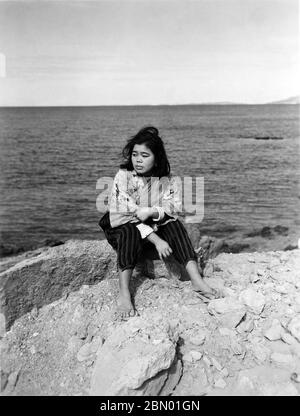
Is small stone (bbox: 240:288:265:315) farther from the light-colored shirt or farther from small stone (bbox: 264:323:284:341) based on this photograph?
the light-colored shirt

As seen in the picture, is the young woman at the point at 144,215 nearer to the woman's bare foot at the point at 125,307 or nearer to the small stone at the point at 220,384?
the woman's bare foot at the point at 125,307

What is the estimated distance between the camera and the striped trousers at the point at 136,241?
3583 millimetres

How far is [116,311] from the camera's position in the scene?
353cm

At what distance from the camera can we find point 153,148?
12.7 ft

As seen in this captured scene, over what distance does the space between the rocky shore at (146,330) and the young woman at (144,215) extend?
224mm

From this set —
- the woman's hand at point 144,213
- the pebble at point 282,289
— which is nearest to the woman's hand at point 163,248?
the woman's hand at point 144,213

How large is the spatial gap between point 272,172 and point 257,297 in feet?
58.0

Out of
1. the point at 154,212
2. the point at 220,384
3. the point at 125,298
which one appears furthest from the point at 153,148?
the point at 220,384

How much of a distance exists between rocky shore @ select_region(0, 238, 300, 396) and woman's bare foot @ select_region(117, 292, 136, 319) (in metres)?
0.07

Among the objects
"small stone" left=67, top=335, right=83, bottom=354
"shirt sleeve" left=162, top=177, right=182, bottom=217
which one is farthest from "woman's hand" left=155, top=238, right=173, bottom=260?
"small stone" left=67, top=335, right=83, bottom=354

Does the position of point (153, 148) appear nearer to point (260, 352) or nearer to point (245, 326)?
point (245, 326)

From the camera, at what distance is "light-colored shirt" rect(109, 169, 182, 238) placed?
3768 millimetres
